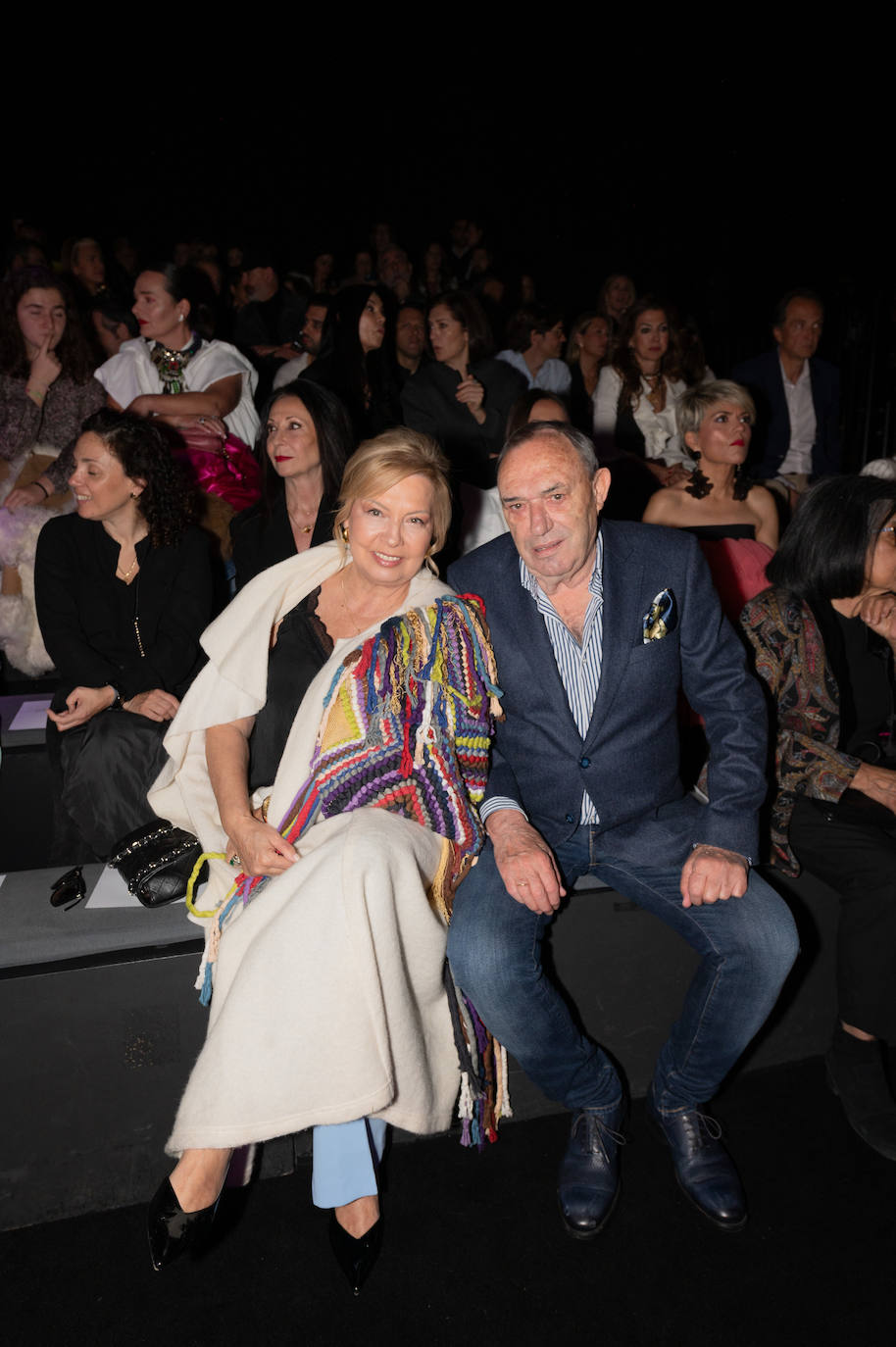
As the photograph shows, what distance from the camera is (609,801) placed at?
187 centimetres

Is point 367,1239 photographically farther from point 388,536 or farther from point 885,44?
point 885,44

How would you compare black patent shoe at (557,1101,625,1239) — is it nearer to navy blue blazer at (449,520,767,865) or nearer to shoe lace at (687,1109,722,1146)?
shoe lace at (687,1109,722,1146)

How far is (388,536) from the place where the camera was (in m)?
1.89

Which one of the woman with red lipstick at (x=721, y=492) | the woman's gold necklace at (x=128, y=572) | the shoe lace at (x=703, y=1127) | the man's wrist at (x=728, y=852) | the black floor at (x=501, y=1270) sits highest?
the woman with red lipstick at (x=721, y=492)

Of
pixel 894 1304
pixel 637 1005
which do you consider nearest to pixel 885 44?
pixel 637 1005

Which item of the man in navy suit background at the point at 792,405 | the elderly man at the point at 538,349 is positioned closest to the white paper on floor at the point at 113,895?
the elderly man at the point at 538,349

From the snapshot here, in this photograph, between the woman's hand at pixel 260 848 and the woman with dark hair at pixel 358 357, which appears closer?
the woman's hand at pixel 260 848

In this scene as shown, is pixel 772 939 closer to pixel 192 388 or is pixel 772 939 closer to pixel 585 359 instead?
pixel 192 388

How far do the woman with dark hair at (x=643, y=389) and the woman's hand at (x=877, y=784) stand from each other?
2173mm

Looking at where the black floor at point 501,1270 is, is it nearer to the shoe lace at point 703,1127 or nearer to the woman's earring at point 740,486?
the shoe lace at point 703,1127

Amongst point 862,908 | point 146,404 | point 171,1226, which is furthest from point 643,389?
point 171,1226

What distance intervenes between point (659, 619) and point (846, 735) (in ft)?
2.18

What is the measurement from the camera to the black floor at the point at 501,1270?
5.15 feet

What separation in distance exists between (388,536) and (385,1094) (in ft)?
3.53
